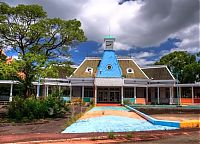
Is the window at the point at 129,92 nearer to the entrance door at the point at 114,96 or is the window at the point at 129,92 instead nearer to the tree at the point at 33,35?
the entrance door at the point at 114,96

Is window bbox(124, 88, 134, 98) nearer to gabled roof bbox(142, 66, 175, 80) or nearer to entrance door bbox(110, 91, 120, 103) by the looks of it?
entrance door bbox(110, 91, 120, 103)

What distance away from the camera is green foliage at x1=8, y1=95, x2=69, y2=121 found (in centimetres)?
1891

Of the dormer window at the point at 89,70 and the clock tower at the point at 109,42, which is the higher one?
the clock tower at the point at 109,42

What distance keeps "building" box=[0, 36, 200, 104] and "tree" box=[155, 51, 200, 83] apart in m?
8.24

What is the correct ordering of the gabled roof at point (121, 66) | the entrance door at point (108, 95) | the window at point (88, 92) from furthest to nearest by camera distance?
1. the window at point (88, 92)
2. the entrance door at point (108, 95)
3. the gabled roof at point (121, 66)

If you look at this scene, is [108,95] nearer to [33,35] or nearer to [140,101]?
[140,101]

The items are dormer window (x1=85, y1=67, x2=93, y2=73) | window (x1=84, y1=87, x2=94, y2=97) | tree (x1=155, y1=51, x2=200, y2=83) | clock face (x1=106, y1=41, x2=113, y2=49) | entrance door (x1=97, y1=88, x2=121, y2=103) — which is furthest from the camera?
tree (x1=155, y1=51, x2=200, y2=83)

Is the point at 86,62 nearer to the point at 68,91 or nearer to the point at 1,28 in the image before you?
the point at 68,91

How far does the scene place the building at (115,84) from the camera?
37.4m

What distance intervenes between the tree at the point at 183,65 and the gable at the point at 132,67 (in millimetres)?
12993

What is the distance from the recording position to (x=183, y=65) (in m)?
53.2

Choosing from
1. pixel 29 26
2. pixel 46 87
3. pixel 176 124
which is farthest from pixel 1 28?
pixel 46 87

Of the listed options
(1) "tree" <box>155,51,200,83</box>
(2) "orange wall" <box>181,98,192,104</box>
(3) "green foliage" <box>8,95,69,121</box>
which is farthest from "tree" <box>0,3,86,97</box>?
(1) "tree" <box>155,51,200,83</box>

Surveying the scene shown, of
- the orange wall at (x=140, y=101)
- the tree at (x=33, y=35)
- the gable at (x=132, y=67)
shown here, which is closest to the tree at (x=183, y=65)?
the gable at (x=132, y=67)
